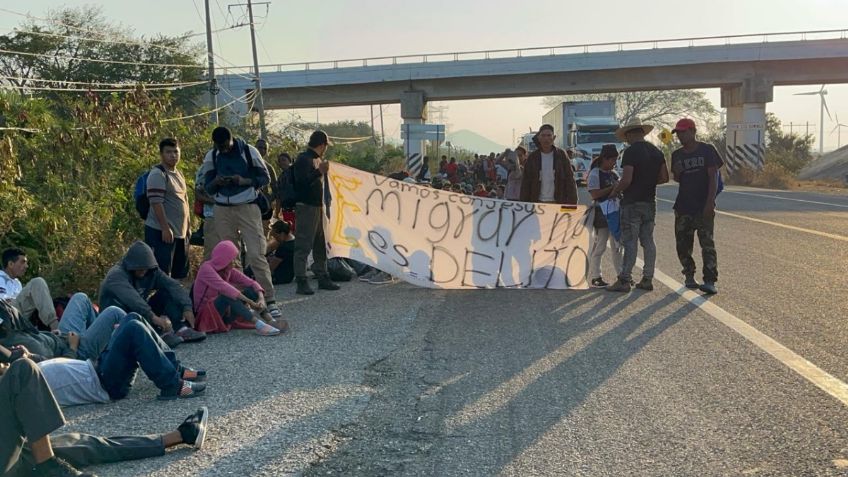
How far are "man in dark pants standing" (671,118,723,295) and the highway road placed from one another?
1.98 ft

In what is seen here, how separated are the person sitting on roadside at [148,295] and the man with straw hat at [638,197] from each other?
4.96 meters

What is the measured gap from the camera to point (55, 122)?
38.0ft

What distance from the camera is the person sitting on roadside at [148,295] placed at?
264 inches

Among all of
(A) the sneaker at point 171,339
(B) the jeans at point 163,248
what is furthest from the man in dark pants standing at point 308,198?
(A) the sneaker at point 171,339

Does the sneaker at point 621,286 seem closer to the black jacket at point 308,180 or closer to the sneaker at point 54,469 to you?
the black jacket at point 308,180

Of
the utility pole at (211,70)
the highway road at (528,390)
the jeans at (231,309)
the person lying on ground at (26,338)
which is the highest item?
the utility pole at (211,70)

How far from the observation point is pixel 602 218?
9930mm

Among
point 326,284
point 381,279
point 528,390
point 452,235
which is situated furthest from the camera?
point 381,279

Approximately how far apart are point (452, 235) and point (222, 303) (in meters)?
3.48

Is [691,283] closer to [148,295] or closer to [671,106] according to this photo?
[148,295]

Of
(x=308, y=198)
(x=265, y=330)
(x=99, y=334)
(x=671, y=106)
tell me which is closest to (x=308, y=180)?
(x=308, y=198)

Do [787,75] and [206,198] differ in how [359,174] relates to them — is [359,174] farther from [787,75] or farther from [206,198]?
[787,75]

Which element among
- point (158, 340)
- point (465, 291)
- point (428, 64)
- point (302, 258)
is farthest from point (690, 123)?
point (428, 64)

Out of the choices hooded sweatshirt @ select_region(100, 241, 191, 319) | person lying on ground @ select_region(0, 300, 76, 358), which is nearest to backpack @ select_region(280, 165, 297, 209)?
hooded sweatshirt @ select_region(100, 241, 191, 319)
